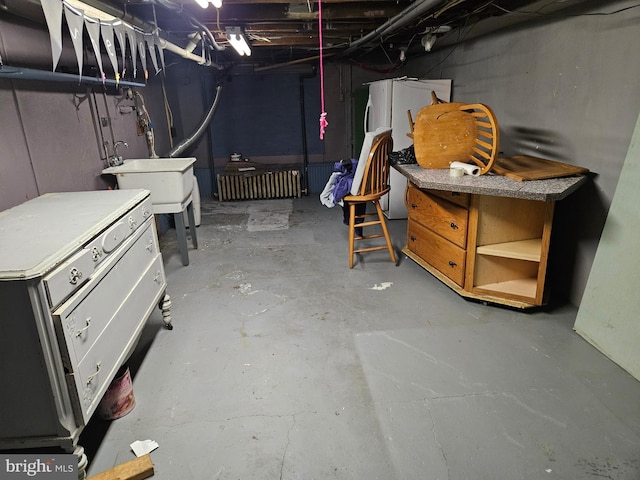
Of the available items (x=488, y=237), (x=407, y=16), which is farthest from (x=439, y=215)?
(x=407, y=16)

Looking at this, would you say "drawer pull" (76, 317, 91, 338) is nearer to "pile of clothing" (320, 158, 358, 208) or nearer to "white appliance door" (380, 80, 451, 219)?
"pile of clothing" (320, 158, 358, 208)

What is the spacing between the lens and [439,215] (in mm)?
3000

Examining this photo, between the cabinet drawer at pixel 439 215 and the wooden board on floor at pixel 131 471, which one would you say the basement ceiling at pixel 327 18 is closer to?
the cabinet drawer at pixel 439 215

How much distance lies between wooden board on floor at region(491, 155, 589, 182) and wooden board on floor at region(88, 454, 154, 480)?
2.43m

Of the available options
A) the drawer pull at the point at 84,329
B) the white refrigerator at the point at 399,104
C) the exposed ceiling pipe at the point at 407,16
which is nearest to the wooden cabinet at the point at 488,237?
the exposed ceiling pipe at the point at 407,16

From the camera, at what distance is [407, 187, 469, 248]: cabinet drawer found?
2773mm

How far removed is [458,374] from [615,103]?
1.76 m

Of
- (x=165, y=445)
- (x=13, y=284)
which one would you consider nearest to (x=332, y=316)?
(x=165, y=445)

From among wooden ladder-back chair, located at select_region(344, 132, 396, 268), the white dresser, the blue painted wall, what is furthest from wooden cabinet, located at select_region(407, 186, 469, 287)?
the blue painted wall

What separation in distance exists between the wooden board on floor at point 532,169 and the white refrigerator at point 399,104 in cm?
162

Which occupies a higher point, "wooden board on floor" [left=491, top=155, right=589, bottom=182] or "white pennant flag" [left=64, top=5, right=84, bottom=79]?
"white pennant flag" [left=64, top=5, right=84, bottom=79]

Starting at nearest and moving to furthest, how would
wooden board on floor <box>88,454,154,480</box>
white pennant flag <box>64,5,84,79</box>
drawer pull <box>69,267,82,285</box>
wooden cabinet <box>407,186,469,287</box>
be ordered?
drawer pull <box>69,267,82,285</box>, wooden board on floor <box>88,454,154,480</box>, white pennant flag <box>64,5,84,79</box>, wooden cabinet <box>407,186,469,287</box>

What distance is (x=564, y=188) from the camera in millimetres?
2234

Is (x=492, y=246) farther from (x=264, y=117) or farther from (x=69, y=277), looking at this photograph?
(x=264, y=117)
